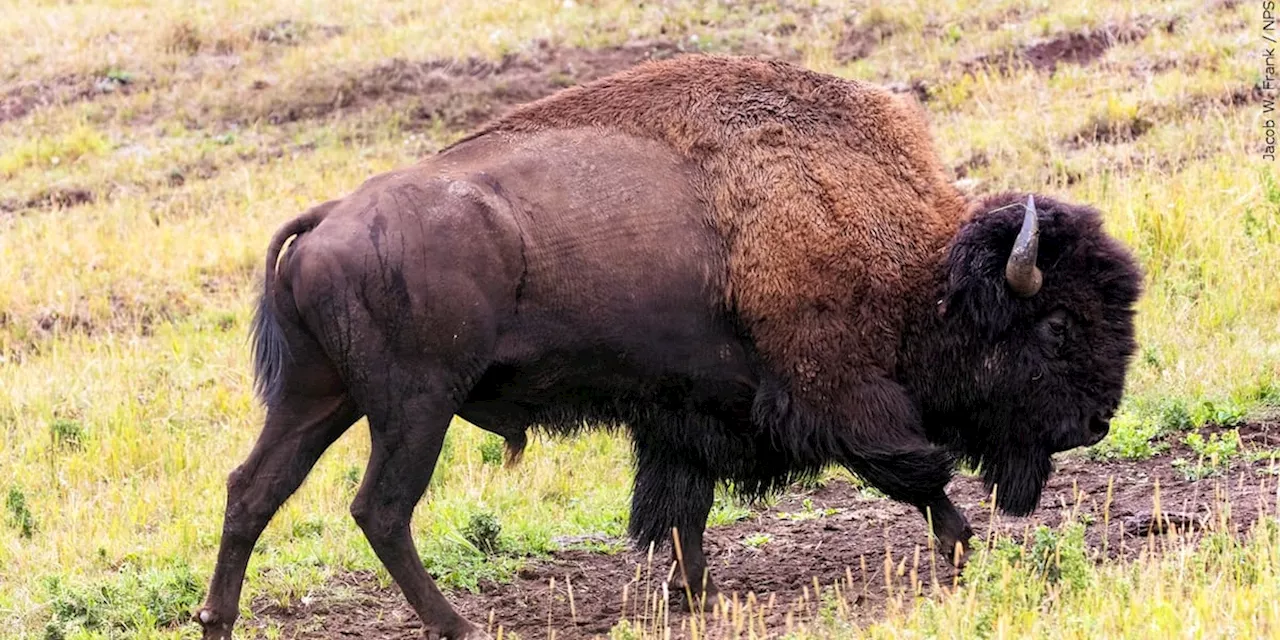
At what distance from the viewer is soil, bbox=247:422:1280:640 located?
5.67m

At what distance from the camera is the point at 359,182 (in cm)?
1302

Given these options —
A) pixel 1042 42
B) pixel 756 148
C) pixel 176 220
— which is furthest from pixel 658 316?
pixel 1042 42

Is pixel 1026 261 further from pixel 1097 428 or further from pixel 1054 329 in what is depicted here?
pixel 1097 428

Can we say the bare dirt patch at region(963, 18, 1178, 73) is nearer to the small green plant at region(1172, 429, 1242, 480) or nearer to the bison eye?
the small green plant at region(1172, 429, 1242, 480)

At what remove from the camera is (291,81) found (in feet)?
51.3

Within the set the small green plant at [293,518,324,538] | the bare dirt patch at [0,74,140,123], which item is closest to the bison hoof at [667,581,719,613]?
the small green plant at [293,518,324,538]

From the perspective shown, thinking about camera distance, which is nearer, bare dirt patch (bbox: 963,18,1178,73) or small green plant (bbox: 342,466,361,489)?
small green plant (bbox: 342,466,361,489)

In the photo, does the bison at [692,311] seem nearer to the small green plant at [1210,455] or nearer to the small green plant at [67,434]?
the small green plant at [1210,455]

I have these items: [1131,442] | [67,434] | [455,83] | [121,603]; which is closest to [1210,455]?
[1131,442]

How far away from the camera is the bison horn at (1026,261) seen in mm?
5426

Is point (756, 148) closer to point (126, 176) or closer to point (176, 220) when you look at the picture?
point (176, 220)

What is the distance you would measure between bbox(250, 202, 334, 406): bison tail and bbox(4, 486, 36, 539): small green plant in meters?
2.12

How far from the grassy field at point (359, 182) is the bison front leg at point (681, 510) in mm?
798

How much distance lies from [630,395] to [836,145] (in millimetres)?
1191
